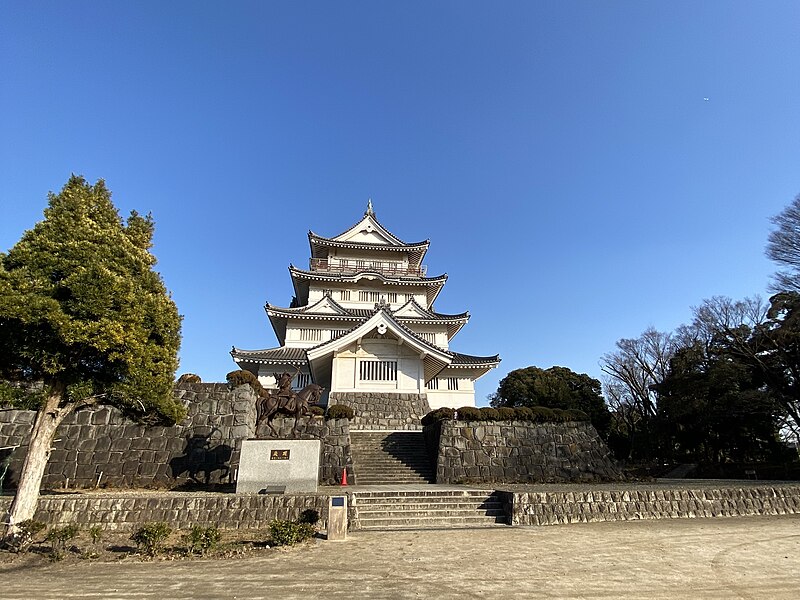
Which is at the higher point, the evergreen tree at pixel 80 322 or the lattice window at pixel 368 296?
the lattice window at pixel 368 296

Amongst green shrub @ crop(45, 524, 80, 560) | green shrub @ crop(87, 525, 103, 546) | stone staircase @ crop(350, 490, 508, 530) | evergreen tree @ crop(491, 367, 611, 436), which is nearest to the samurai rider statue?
stone staircase @ crop(350, 490, 508, 530)

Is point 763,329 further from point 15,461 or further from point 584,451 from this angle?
point 15,461

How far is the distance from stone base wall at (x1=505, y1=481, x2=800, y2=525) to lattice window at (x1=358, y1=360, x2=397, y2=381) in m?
13.3

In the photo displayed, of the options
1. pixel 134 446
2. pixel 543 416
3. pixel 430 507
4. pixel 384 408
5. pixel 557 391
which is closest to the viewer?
pixel 430 507

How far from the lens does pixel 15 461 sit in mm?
12297

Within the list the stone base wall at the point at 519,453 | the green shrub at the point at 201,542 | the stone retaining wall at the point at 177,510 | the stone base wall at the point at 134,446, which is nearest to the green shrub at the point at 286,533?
the green shrub at the point at 201,542

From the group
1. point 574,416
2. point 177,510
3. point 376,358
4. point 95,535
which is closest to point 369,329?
point 376,358

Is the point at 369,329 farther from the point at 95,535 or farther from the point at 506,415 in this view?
the point at 95,535

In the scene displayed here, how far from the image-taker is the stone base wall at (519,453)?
47.6 feet

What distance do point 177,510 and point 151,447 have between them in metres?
6.16

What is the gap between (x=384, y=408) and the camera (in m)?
21.5

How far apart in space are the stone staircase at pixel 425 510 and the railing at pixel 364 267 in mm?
23439

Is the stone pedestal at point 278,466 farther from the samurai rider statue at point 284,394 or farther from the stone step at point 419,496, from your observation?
the samurai rider statue at point 284,394

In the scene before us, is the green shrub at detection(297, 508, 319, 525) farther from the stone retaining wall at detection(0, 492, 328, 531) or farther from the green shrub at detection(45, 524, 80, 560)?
the green shrub at detection(45, 524, 80, 560)
